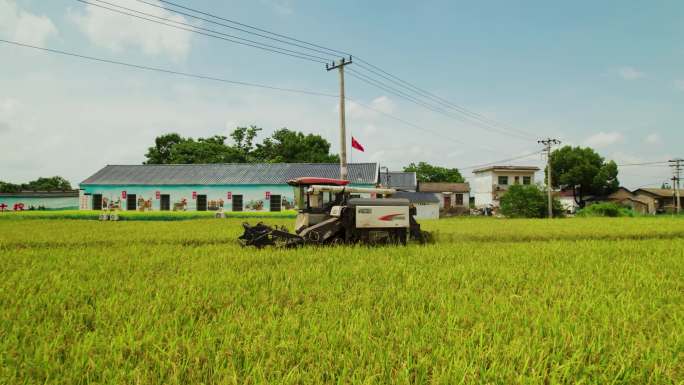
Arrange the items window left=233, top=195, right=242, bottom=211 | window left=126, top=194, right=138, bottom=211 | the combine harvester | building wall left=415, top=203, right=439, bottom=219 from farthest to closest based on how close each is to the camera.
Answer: building wall left=415, top=203, right=439, bottom=219 → window left=126, top=194, right=138, bottom=211 → window left=233, top=195, right=242, bottom=211 → the combine harvester

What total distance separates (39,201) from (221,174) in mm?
22332

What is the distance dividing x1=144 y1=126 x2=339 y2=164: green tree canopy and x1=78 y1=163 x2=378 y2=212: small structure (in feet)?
35.2

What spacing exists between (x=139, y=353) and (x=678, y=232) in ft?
64.0

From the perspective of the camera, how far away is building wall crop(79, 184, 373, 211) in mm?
30734

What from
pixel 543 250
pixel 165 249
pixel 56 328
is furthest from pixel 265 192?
pixel 56 328

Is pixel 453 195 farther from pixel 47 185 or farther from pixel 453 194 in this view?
pixel 47 185

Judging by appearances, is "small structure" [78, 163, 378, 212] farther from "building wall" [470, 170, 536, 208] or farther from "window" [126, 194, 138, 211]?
"building wall" [470, 170, 536, 208]

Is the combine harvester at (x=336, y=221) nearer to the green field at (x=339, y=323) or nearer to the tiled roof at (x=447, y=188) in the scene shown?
the green field at (x=339, y=323)

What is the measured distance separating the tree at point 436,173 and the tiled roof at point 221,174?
35221 mm

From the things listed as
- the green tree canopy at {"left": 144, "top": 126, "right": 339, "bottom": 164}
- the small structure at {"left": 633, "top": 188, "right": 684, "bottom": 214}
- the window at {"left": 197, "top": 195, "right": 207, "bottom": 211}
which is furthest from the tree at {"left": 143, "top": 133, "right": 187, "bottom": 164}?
the small structure at {"left": 633, "top": 188, "right": 684, "bottom": 214}

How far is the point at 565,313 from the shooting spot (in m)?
3.65

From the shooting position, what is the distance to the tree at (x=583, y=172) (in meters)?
54.1

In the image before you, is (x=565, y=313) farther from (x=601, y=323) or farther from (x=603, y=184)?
(x=603, y=184)

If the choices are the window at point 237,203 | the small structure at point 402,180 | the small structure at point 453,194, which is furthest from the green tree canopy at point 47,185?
the small structure at point 453,194
